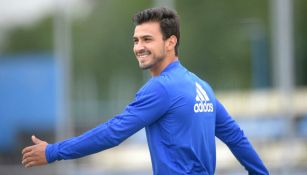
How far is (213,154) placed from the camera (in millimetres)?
4633

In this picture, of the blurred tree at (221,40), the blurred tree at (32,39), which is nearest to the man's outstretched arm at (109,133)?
the blurred tree at (221,40)

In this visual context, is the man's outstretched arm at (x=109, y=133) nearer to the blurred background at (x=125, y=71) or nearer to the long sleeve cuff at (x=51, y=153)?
the long sleeve cuff at (x=51, y=153)

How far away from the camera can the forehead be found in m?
4.50

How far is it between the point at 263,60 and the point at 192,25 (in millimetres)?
1249

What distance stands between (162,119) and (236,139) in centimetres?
65

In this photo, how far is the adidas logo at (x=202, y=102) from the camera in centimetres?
450

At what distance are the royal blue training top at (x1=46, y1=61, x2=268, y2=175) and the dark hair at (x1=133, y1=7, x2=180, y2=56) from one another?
0.17 metres

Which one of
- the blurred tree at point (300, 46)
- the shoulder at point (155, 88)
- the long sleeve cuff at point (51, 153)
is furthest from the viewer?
the blurred tree at point (300, 46)

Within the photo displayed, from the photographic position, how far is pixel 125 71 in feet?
44.2

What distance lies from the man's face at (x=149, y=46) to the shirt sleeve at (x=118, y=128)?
0.15m

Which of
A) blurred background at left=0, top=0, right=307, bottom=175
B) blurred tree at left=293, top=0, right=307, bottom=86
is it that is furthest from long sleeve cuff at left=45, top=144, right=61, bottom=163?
blurred tree at left=293, top=0, right=307, bottom=86

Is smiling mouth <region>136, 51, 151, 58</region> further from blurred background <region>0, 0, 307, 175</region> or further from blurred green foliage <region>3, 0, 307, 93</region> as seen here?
blurred green foliage <region>3, 0, 307, 93</region>

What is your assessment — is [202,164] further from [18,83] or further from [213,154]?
[18,83]

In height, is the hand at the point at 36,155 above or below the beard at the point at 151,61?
below
